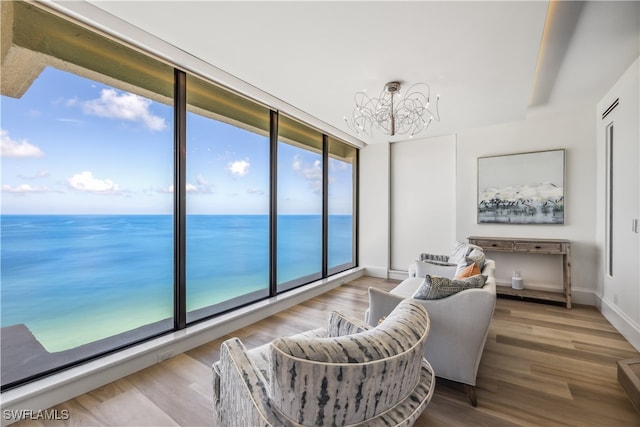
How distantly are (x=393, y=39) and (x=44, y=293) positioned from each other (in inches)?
131

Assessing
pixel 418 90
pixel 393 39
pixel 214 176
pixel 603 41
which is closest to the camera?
pixel 393 39

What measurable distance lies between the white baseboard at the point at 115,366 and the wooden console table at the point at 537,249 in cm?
327

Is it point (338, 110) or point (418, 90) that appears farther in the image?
point (338, 110)

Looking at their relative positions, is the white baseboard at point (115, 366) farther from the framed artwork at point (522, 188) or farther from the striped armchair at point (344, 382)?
the framed artwork at point (522, 188)

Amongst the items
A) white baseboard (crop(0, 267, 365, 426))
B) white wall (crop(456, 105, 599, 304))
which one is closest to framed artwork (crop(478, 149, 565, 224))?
white wall (crop(456, 105, 599, 304))

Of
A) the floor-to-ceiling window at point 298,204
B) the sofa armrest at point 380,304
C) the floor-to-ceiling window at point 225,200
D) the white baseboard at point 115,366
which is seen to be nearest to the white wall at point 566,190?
the floor-to-ceiling window at point 298,204

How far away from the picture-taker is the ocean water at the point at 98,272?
78.6 inches

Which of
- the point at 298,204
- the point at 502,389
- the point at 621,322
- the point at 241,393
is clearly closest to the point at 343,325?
the point at 241,393

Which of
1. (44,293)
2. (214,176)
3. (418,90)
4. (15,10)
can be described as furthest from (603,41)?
(44,293)

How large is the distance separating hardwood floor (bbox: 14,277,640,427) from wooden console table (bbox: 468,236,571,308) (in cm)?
68

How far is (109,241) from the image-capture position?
8.00 ft

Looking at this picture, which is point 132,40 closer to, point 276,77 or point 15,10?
point 15,10

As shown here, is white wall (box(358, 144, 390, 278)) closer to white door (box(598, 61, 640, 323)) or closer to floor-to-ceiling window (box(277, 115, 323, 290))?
floor-to-ceiling window (box(277, 115, 323, 290))

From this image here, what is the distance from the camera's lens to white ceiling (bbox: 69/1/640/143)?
1865 millimetres
